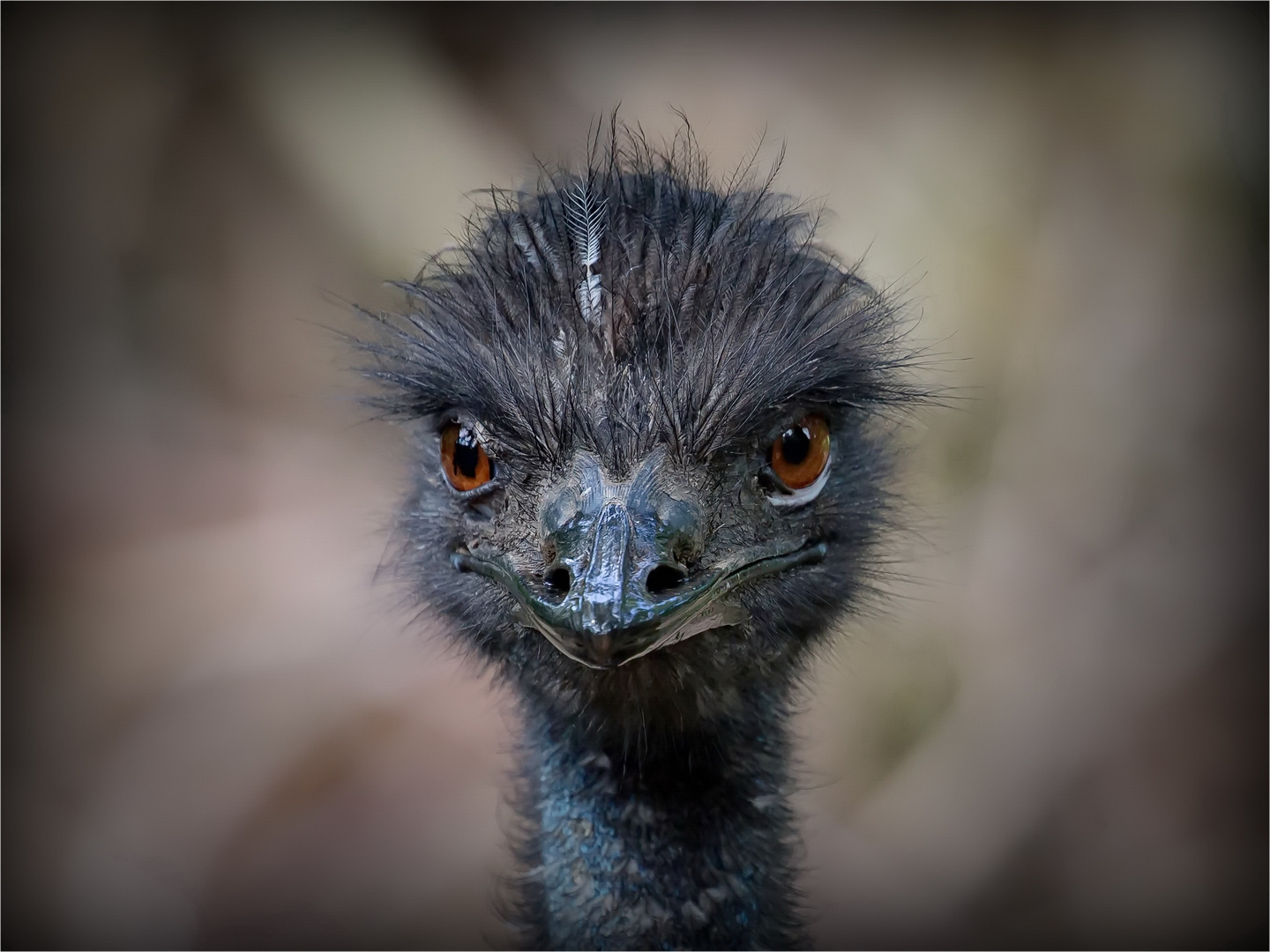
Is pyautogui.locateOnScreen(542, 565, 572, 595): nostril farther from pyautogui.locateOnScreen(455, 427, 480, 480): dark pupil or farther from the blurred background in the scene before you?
the blurred background

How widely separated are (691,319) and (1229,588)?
268cm

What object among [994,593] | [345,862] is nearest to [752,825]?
[994,593]

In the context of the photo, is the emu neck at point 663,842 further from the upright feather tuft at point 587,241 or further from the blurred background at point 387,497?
the blurred background at point 387,497

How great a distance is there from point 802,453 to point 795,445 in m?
0.02

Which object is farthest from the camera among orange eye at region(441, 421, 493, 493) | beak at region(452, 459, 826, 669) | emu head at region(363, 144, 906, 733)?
orange eye at region(441, 421, 493, 493)

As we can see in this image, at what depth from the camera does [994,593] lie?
3145 millimetres

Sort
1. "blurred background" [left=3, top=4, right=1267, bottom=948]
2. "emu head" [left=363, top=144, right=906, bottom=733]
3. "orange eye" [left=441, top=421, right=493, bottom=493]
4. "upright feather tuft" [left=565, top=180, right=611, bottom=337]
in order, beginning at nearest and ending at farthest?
"emu head" [left=363, top=144, right=906, bottom=733] < "upright feather tuft" [left=565, top=180, right=611, bottom=337] < "orange eye" [left=441, top=421, right=493, bottom=493] < "blurred background" [left=3, top=4, right=1267, bottom=948]

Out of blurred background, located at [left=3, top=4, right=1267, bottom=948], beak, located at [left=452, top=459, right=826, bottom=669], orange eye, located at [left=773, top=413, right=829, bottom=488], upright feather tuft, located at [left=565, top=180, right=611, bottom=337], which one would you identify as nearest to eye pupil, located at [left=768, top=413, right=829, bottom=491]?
orange eye, located at [left=773, top=413, right=829, bottom=488]

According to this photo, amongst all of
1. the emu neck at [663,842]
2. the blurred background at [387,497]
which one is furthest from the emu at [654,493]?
the blurred background at [387,497]

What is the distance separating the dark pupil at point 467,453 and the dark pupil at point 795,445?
1.29 feet

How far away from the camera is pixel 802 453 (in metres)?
1.35

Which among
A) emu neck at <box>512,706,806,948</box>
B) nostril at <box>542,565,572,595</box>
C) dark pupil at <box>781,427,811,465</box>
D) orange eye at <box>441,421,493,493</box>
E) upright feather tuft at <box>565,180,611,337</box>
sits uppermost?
upright feather tuft at <box>565,180,611,337</box>

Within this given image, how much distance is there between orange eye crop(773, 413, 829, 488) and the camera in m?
1.32

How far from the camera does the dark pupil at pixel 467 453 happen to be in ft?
4.47
